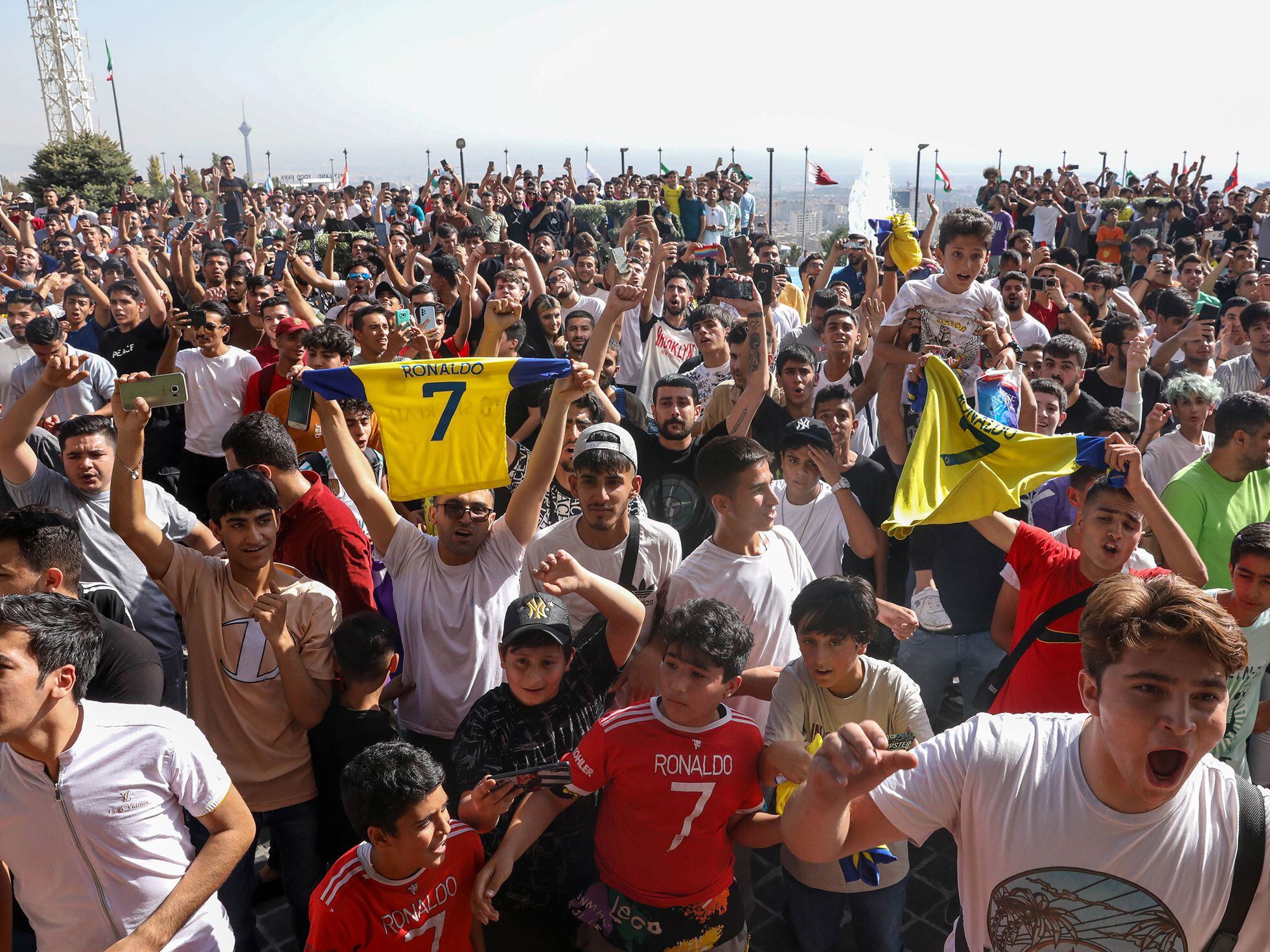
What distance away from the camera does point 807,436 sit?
15.4ft

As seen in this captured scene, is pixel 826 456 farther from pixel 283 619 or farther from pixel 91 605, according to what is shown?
pixel 91 605

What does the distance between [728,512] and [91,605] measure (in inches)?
92.5

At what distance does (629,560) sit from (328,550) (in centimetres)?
135

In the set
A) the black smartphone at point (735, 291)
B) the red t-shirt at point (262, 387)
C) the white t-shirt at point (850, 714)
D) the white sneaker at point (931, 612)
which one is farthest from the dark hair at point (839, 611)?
the red t-shirt at point (262, 387)

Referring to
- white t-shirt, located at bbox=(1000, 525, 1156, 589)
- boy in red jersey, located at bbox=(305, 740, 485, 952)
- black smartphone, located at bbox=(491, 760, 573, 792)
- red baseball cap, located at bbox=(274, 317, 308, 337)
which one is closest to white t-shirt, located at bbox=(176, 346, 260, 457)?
red baseball cap, located at bbox=(274, 317, 308, 337)

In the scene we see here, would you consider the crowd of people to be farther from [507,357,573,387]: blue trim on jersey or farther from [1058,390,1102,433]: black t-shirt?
[507,357,573,387]: blue trim on jersey

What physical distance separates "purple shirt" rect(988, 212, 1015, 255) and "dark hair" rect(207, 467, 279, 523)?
543 inches

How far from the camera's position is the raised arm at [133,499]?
369 cm

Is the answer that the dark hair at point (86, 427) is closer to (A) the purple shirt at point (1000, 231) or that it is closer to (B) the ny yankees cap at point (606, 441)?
(B) the ny yankees cap at point (606, 441)

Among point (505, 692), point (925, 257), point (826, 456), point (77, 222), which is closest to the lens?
point (505, 692)

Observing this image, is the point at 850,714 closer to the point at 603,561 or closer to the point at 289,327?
the point at 603,561

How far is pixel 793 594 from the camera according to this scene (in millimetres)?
Result: 3963

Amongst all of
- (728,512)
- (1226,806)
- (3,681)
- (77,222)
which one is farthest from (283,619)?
(77,222)

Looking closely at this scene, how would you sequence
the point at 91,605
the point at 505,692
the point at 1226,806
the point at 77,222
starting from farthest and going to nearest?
1. the point at 77,222
2. the point at 505,692
3. the point at 91,605
4. the point at 1226,806
